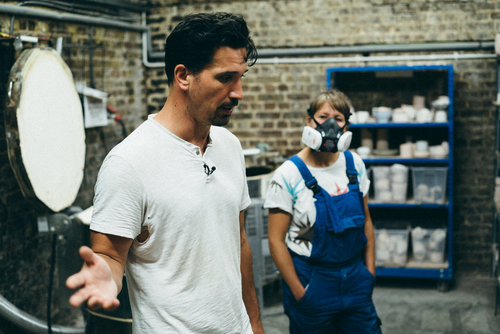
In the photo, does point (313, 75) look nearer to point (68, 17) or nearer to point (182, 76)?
point (68, 17)

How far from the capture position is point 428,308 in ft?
15.2

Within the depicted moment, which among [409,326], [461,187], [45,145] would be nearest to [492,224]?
[461,187]

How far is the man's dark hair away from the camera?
1537mm

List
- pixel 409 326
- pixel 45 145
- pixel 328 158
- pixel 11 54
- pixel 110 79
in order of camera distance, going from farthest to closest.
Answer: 1. pixel 110 79
2. pixel 409 326
3. pixel 11 54
4. pixel 45 145
5. pixel 328 158

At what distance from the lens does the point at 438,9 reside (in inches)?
200

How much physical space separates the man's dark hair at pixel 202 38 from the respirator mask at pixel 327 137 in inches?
39.3

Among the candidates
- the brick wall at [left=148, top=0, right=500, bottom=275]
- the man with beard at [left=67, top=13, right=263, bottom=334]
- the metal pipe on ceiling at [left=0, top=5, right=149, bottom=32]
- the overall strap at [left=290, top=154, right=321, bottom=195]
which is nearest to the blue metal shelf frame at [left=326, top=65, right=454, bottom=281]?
the brick wall at [left=148, top=0, right=500, bottom=275]

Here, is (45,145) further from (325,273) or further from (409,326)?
(409,326)

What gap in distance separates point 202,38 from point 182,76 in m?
0.12

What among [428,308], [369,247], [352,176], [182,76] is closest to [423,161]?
[428,308]

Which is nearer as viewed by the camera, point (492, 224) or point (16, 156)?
point (16, 156)

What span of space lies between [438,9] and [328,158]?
3.07 meters

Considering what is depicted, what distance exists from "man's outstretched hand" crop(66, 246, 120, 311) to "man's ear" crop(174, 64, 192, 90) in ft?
1.80

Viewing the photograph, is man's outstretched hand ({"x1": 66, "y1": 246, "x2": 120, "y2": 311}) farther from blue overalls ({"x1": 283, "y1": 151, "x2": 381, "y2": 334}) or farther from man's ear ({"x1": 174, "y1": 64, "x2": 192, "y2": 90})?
blue overalls ({"x1": 283, "y1": 151, "x2": 381, "y2": 334})
